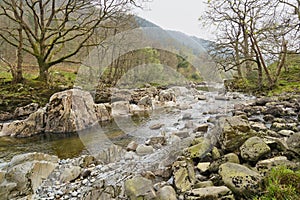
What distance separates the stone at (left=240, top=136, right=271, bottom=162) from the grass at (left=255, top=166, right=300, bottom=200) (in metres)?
0.75

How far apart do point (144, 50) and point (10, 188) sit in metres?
15.5

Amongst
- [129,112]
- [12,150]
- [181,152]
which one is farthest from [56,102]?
[181,152]

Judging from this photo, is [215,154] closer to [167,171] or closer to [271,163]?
[167,171]

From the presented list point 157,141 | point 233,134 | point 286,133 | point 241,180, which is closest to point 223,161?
point 241,180

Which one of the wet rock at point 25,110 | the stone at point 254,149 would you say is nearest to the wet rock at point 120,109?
the wet rock at point 25,110

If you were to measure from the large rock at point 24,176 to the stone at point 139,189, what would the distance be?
151 cm

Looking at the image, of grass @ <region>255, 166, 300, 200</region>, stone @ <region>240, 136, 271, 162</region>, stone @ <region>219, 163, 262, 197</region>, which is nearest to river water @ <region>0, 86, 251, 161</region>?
stone @ <region>240, 136, 271, 162</region>

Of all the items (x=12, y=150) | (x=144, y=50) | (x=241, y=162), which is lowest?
(x=12, y=150)

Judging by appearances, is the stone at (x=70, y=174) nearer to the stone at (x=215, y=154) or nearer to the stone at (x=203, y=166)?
the stone at (x=203, y=166)

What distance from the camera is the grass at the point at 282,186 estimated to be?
6.64 feet

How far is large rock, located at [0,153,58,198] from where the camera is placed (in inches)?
130

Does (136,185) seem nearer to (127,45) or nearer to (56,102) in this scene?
(56,102)

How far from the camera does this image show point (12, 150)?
5488 millimetres

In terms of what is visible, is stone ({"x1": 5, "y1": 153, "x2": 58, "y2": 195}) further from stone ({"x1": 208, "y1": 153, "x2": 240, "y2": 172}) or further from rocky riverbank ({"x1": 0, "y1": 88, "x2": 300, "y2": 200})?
stone ({"x1": 208, "y1": 153, "x2": 240, "y2": 172})
